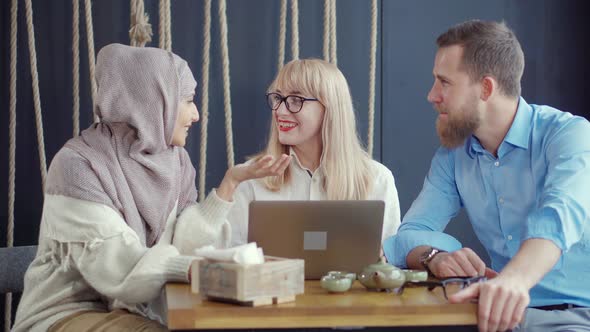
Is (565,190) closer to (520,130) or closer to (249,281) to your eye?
(520,130)

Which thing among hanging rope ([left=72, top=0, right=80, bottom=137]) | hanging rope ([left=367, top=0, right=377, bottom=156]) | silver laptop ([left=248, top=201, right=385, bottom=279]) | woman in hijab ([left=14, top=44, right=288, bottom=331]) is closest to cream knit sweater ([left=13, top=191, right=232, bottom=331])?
woman in hijab ([left=14, top=44, right=288, bottom=331])

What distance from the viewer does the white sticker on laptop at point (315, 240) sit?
2.16 m

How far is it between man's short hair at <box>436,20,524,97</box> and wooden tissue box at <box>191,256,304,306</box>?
951 millimetres

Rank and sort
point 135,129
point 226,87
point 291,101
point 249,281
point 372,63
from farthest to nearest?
1. point 372,63
2. point 226,87
3. point 291,101
4. point 135,129
5. point 249,281

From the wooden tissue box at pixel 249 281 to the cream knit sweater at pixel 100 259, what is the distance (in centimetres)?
29

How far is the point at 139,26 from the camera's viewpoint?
9.87ft

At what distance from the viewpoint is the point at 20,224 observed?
3.20m

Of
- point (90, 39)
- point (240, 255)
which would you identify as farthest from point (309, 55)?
point (240, 255)

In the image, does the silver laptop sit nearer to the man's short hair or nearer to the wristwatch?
the wristwatch

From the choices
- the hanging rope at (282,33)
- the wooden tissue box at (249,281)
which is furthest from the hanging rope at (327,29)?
the wooden tissue box at (249,281)

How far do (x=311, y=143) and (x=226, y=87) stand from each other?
37 cm

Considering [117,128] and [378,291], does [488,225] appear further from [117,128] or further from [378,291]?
[117,128]

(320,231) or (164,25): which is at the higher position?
(164,25)

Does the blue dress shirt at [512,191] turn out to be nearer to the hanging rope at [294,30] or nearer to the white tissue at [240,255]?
the white tissue at [240,255]
